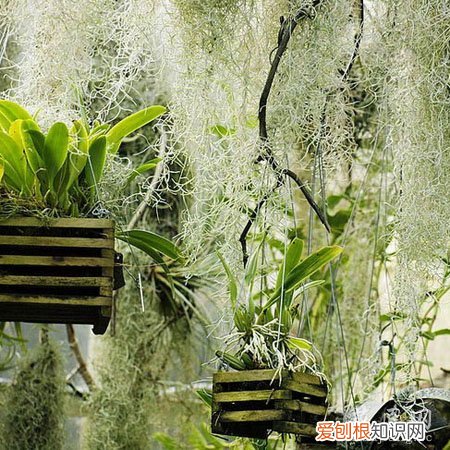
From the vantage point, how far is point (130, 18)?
1.65 m

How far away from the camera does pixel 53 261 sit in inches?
55.7

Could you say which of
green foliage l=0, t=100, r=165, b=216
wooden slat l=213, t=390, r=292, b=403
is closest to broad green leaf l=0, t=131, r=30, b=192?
green foliage l=0, t=100, r=165, b=216

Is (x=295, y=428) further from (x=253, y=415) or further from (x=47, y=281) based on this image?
(x=47, y=281)

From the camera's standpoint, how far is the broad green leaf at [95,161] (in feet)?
4.86

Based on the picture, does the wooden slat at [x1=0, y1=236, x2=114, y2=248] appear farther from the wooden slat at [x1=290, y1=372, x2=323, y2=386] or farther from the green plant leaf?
the wooden slat at [x1=290, y1=372, x2=323, y2=386]

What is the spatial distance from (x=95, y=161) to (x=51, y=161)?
0.08m

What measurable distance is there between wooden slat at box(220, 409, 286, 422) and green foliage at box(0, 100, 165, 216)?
1.29 feet

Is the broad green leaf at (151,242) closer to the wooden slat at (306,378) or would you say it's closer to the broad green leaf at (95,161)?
the broad green leaf at (95,161)

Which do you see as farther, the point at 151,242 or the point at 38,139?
the point at 151,242

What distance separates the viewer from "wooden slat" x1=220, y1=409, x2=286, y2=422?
1357 mm

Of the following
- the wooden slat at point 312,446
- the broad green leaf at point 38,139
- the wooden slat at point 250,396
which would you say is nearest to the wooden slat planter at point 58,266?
the broad green leaf at point 38,139

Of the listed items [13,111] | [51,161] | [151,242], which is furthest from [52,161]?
[151,242]

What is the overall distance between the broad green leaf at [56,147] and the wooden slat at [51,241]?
10 centimetres

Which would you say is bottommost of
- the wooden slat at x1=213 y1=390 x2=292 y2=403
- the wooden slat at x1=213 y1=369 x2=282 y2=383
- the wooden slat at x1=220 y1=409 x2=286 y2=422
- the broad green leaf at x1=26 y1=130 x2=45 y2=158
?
the wooden slat at x1=220 y1=409 x2=286 y2=422
